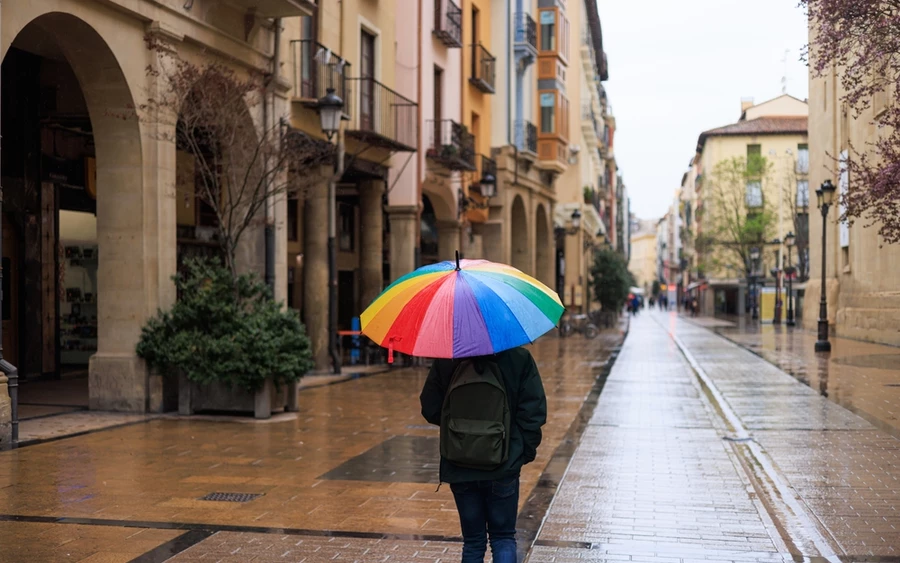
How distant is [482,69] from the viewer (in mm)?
30766

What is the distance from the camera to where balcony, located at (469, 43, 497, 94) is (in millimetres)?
30188

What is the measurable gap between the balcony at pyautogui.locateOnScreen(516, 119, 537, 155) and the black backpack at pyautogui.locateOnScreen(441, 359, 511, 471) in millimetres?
31192

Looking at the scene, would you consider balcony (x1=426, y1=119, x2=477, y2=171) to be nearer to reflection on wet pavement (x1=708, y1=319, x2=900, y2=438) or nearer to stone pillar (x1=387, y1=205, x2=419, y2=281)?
stone pillar (x1=387, y1=205, x2=419, y2=281)

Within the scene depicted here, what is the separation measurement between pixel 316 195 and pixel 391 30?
516cm

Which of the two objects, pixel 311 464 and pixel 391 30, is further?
pixel 391 30

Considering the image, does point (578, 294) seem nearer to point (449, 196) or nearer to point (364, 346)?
point (449, 196)

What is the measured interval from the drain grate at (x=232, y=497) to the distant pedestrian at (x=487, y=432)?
11.5 ft

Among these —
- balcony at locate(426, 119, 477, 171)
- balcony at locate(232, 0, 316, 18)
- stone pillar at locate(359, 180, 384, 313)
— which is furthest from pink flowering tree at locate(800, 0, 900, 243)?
balcony at locate(426, 119, 477, 171)

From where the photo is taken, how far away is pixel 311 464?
9.44 m

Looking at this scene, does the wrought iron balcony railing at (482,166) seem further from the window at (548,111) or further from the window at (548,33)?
the window at (548,33)

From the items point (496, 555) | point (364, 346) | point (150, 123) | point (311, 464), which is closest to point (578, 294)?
point (364, 346)

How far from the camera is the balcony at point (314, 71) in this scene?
1819 centimetres

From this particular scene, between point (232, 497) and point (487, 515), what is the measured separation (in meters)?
3.70

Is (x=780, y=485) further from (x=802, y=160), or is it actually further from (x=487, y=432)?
(x=802, y=160)
